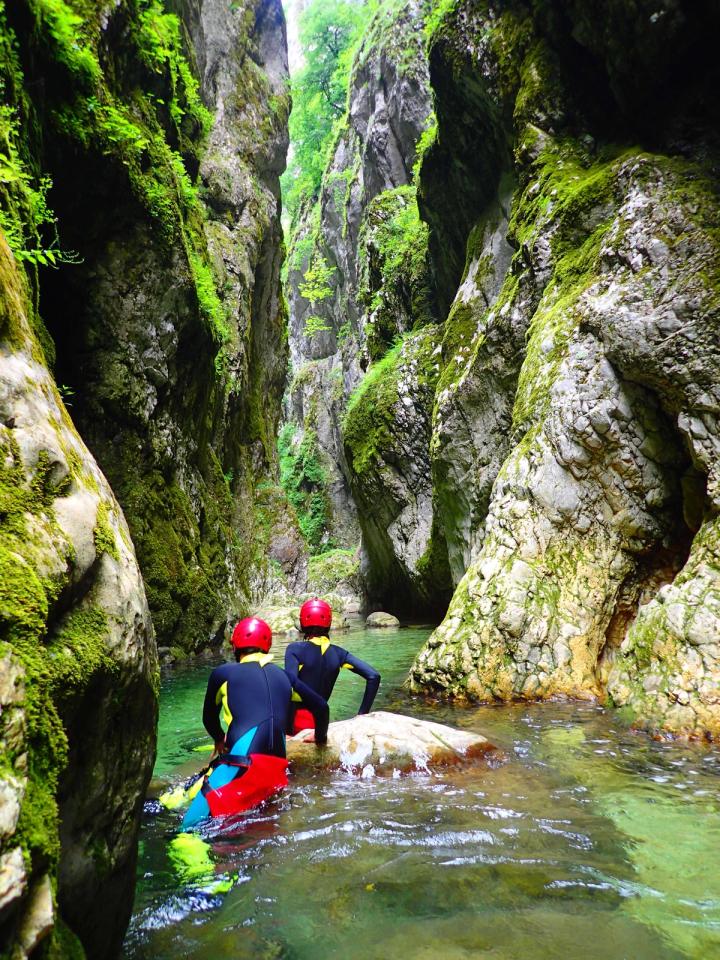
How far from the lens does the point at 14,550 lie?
5.32 ft

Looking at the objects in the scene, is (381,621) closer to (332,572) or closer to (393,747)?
(332,572)

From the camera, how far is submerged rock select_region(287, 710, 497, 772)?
459 centimetres

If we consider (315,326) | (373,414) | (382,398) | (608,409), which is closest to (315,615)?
(608,409)

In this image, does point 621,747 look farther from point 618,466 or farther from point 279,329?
point 279,329

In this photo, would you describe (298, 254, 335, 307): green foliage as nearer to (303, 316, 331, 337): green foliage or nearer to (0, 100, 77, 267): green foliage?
(303, 316, 331, 337): green foliage

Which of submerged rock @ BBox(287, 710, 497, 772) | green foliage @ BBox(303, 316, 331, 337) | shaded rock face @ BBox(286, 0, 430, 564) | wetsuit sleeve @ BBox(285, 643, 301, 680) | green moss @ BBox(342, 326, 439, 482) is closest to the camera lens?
submerged rock @ BBox(287, 710, 497, 772)

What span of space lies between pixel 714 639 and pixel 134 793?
15.2 feet

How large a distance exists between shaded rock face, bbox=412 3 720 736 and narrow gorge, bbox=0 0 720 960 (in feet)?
0.11

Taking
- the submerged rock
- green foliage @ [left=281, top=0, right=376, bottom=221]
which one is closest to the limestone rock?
the submerged rock

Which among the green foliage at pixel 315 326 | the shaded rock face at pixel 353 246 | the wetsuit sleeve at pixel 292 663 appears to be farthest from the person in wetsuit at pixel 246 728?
the green foliage at pixel 315 326

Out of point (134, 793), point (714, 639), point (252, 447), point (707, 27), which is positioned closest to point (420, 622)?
point (252, 447)

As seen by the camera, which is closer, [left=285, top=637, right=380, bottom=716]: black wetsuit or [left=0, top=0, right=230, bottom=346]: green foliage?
[left=285, top=637, right=380, bottom=716]: black wetsuit

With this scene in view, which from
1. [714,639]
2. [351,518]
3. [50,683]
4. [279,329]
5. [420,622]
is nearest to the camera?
[50,683]

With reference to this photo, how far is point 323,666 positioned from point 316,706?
76cm
